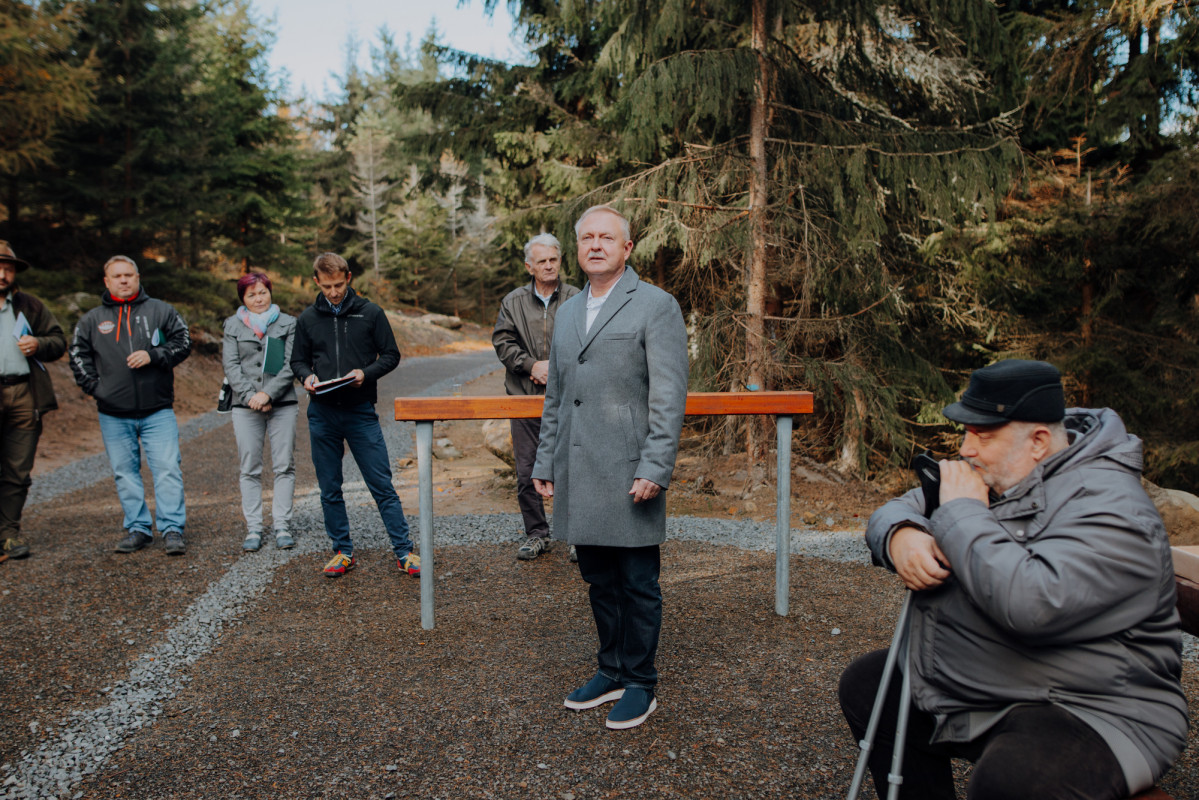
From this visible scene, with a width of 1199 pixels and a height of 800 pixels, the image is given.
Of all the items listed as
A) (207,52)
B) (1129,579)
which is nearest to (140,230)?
(207,52)

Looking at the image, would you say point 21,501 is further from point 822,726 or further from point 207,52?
point 207,52

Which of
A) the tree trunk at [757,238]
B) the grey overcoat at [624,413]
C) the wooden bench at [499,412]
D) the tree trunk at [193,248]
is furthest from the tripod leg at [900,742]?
the tree trunk at [193,248]

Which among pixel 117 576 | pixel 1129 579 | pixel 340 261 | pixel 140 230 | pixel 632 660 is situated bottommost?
pixel 117 576

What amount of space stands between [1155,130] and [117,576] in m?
12.7

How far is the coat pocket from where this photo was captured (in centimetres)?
293

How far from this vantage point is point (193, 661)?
3674 mm

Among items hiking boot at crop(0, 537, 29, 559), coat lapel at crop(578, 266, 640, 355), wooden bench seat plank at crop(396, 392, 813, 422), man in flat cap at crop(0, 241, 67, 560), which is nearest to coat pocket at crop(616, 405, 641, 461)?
coat lapel at crop(578, 266, 640, 355)

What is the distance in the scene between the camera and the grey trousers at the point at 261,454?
5.45m

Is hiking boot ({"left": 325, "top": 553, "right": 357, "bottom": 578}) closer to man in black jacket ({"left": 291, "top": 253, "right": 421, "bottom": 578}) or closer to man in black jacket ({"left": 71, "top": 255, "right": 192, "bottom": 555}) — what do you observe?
man in black jacket ({"left": 291, "top": 253, "right": 421, "bottom": 578})

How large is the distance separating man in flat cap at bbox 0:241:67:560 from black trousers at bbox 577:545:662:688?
4470mm

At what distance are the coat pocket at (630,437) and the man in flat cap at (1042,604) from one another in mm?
1081

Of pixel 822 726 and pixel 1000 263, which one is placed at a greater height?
pixel 1000 263

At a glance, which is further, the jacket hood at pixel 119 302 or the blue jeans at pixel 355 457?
the jacket hood at pixel 119 302

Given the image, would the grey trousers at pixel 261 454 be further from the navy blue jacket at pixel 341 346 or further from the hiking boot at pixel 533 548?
the hiking boot at pixel 533 548
